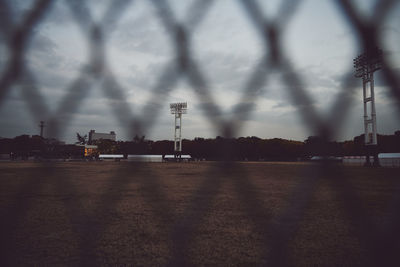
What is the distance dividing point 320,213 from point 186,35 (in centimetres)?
534

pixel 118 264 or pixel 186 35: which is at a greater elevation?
pixel 186 35

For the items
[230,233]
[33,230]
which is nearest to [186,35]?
[230,233]

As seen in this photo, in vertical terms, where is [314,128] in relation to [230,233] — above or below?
above

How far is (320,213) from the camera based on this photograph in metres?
5.36

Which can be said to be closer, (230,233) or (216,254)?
(216,254)

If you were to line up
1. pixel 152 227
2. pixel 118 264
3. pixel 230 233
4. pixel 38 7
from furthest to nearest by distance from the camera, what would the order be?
pixel 152 227, pixel 230 233, pixel 118 264, pixel 38 7

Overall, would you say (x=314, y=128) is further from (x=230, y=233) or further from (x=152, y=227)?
(x=152, y=227)

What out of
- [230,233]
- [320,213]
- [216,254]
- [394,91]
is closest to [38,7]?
[394,91]

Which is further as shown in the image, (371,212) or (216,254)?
(371,212)

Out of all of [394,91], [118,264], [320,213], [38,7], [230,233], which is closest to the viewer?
[394,91]

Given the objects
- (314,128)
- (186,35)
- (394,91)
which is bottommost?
(314,128)

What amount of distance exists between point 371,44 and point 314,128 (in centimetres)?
33

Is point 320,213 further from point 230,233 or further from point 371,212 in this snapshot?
point 230,233

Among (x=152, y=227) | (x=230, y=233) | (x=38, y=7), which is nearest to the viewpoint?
(x=38, y=7)
